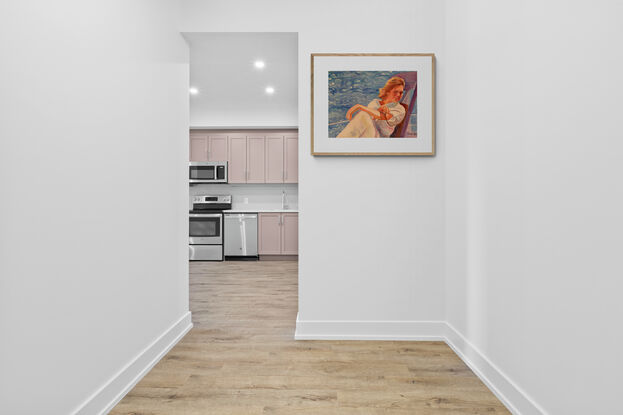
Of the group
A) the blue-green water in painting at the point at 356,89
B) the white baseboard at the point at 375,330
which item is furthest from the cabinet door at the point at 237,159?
the white baseboard at the point at 375,330

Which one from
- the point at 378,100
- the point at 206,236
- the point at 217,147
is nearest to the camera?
the point at 378,100

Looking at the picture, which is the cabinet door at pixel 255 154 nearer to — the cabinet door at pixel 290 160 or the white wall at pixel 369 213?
the cabinet door at pixel 290 160

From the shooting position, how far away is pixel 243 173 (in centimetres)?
615

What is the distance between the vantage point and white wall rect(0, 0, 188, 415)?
1153 mm

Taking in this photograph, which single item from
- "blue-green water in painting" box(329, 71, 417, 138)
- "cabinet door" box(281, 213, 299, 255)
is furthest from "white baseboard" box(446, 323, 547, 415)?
"cabinet door" box(281, 213, 299, 255)

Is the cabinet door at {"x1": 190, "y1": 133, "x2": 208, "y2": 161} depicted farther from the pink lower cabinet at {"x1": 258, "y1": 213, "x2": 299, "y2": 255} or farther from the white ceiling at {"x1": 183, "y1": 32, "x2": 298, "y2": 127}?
the pink lower cabinet at {"x1": 258, "y1": 213, "x2": 299, "y2": 255}

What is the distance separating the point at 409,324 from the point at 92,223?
6.64ft

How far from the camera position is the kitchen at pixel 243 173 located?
5773 mm

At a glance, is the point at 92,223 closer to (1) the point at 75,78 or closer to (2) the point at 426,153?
(1) the point at 75,78

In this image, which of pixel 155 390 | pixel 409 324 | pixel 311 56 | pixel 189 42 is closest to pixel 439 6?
pixel 311 56

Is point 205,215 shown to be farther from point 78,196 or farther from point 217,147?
point 78,196

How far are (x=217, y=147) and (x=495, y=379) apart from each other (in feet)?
17.8

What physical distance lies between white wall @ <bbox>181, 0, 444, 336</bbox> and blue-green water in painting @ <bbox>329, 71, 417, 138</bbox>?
179 millimetres

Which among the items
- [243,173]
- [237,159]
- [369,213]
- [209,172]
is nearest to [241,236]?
[243,173]
